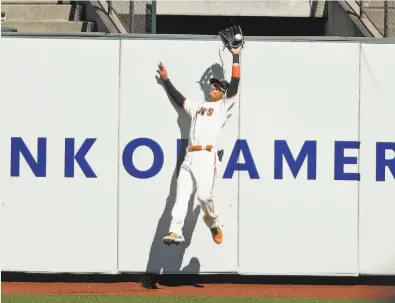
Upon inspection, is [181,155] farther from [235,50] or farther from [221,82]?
[235,50]

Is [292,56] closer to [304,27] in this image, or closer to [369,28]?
[369,28]

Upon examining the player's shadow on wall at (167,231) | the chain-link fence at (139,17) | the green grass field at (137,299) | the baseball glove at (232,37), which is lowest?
the green grass field at (137,299)

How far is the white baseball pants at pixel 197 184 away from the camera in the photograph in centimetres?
1247

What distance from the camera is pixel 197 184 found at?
1252 centimetres

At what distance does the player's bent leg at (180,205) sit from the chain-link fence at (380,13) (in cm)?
621

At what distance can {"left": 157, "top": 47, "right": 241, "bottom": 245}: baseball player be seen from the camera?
12.5 m

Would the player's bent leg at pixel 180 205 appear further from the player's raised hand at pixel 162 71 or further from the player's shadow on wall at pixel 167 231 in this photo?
the player's raised hand at pixel 162 71

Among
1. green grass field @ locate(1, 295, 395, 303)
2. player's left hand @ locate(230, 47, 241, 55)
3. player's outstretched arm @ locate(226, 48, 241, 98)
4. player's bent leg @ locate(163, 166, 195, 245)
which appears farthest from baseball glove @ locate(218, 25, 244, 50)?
green grass field @ locate(1, 295, 395, 303)

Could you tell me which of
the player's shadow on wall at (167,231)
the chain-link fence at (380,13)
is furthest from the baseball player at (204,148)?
the chain-link fence at (380,13)

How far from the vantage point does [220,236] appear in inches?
501

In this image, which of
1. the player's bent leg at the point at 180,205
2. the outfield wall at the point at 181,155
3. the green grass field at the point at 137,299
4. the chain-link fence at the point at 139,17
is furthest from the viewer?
the chain-link fence at the point at 139,17

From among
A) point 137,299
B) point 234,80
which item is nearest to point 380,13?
point 234,80

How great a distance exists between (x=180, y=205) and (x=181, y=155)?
2.10 feet

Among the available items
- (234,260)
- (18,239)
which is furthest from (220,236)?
(18,239)
